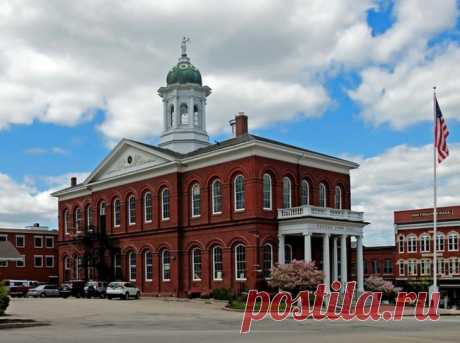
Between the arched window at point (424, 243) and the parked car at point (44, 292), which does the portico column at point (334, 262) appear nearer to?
Result: the parked car at point (44, 292)

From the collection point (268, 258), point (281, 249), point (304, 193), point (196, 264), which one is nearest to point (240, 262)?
point (268, 258)

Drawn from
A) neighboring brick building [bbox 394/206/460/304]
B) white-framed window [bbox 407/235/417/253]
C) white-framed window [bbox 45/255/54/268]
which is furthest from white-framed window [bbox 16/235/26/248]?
white-framed window [bbox 407/235/417/253]

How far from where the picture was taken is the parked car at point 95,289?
53500 mm

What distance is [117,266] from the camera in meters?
60.5

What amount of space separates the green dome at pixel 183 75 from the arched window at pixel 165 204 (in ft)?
39.7

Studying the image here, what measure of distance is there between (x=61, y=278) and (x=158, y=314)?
118 feet

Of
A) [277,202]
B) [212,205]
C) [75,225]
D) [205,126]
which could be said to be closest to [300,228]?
[277,202]

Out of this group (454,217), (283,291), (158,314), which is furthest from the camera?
(454,217)

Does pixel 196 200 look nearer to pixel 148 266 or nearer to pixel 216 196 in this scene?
pixel 216 196

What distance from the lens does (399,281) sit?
275 ft

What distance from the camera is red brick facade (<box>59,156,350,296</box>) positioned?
157 ft

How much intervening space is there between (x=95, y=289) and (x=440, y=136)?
2725 centimetres

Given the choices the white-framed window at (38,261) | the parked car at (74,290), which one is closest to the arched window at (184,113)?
the parked car at (74,290)

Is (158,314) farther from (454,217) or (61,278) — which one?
(454,217)
